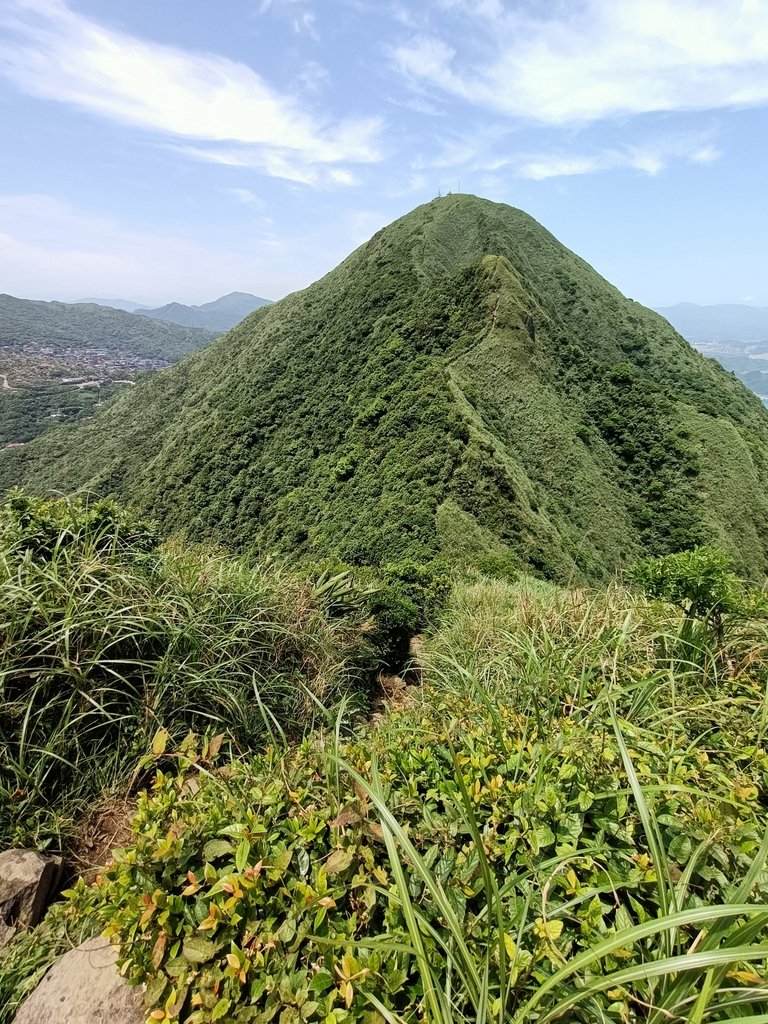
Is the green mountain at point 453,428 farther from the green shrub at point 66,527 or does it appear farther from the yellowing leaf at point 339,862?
the yellowing leaf at point 339,862

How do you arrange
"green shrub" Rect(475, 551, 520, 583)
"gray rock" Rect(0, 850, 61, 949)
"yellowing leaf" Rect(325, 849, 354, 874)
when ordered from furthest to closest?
"green shrub" Rect(475, 551, 520, 583) < "gray rock" Rect(0, 850, 61, 949) < "yellowing leaf" Rect(325, 849, 354, 874)

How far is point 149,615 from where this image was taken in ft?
11.0

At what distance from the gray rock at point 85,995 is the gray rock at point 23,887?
2.34 ft

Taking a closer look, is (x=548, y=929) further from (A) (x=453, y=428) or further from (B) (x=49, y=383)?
(B) (x=49, y=383)

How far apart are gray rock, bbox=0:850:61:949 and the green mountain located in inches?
832

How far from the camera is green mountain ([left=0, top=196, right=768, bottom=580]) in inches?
1164

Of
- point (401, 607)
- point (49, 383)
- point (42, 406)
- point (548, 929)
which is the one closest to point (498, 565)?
point (401, 607)

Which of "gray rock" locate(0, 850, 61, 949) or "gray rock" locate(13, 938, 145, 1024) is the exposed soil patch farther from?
"gray rock" locate(13, 938, 145, 1024)

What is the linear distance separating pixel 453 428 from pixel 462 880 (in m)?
30.4

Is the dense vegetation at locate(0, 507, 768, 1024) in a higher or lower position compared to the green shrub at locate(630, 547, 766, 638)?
higher

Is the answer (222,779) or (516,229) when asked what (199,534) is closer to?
(222,779)

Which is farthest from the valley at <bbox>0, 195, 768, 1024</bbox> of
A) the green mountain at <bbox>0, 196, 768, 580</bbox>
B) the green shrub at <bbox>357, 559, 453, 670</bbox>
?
the green mountain at <bbox>0, 196, 768, 580</bbox>

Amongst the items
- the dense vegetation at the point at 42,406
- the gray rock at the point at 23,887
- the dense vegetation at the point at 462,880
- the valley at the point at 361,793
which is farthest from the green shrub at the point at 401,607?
the dense vegetation at the point at 42,406

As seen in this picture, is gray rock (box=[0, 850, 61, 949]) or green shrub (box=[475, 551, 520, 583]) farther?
green shrub (box=[475, 551, 520, 583])
